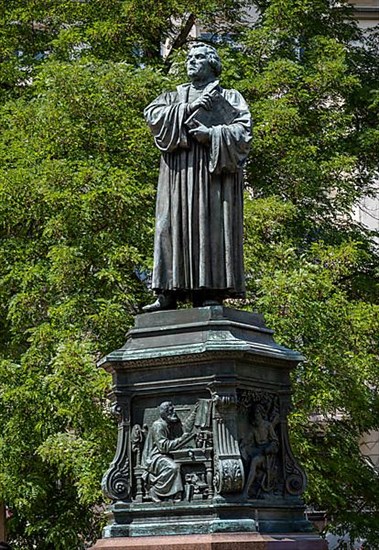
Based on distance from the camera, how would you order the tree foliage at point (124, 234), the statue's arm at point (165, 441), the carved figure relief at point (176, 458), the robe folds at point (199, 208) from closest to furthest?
the carved figure relief at point (176, 458) < the statue's arm at point (165, 441) < the robe folds at point (199, 208) < the tree foliage at point (124, 234)

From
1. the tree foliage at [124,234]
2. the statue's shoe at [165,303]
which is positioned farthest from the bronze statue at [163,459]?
the tree foliage at [124,234]

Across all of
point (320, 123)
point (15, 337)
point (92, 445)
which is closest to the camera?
point (92, 445)

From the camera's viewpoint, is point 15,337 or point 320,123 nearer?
point 15,337

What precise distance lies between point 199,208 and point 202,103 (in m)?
0.89

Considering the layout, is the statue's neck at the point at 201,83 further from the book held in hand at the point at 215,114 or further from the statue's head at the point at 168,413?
the statue's head at the point at 168,413

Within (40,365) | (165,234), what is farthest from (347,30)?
(165,234)

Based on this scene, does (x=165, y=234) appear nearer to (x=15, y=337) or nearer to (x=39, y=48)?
(x=15, y=337)

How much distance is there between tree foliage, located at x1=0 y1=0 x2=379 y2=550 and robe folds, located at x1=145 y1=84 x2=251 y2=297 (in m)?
6.29

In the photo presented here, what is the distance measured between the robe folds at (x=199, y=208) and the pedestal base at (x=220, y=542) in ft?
6.80

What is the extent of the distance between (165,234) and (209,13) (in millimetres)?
12172

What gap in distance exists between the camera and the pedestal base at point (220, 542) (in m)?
9.06

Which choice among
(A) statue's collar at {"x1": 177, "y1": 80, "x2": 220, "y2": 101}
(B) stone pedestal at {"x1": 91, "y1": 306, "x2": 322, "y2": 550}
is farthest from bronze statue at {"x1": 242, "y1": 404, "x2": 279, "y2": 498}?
(A) statue's collar at {"x1": 177, "y1": 80, "x2": 220, "y2": 101}

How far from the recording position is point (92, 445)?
54.1 feet

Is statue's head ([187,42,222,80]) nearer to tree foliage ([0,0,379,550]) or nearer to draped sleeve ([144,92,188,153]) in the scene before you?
draped sleeve ([144,92,188,153])
